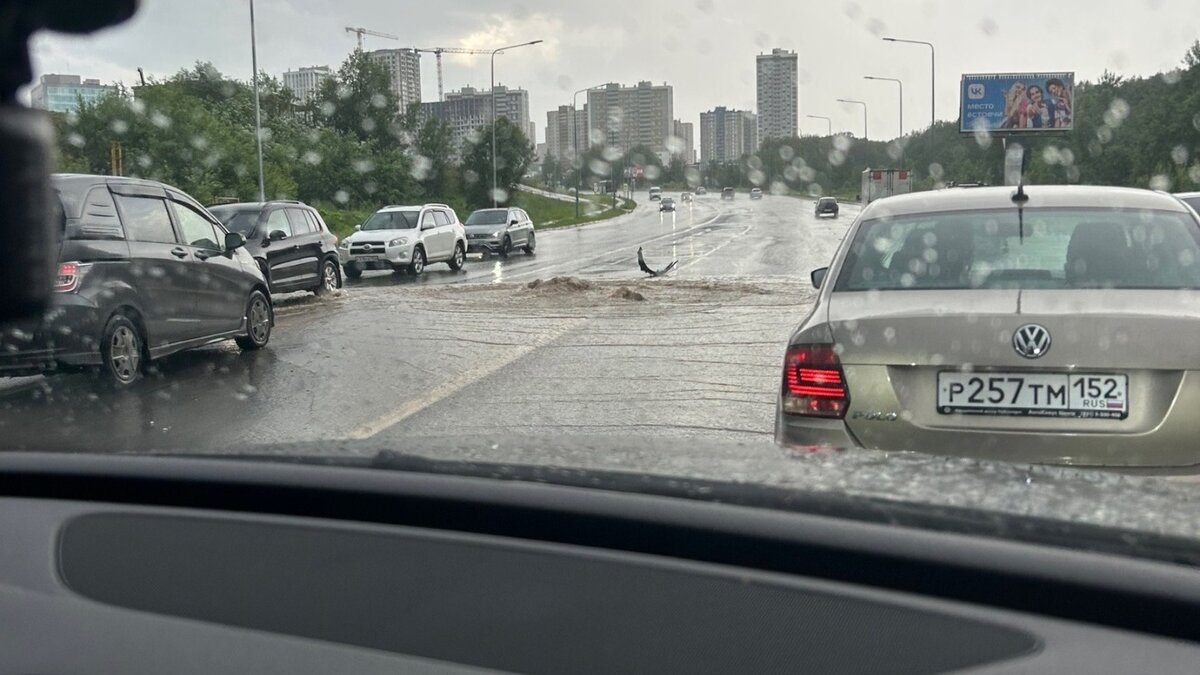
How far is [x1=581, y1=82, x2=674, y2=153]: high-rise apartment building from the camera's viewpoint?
138500mm

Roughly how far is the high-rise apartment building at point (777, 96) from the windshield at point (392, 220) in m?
114

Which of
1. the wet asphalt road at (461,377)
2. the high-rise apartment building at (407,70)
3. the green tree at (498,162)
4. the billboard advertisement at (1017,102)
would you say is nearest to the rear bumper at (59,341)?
the wet asphalt road at (461,377)

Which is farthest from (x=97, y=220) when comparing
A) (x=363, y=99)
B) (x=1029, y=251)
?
(x=363, y=99)

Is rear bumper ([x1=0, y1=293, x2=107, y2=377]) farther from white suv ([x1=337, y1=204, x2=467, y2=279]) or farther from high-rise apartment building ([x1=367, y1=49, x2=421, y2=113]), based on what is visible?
high-rise apartment building ([x1=367, y1=49, x2=421, y2=113])

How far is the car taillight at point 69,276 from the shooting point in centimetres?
894

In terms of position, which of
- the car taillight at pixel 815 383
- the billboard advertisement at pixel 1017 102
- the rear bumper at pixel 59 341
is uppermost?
the billboard advertisement at pixel 1017 102

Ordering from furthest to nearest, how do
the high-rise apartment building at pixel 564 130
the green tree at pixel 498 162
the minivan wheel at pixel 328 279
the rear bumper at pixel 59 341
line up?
1. the high-rise apartment building at pixel 564 130
2. the green tree at pixel 498 162
3. the minivan wheel at pixel 328 279
4. the rear bumper at pixel 59 341

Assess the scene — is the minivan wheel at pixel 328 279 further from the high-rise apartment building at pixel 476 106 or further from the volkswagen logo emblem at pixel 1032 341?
the high-rise apartment building at pixel 476 106

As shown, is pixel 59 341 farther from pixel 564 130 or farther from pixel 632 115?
pixel 564 130

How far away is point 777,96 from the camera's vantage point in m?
147

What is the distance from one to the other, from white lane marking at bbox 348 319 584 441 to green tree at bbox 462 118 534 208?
58452 mm

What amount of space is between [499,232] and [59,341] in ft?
87.0

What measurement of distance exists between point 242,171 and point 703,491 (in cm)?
4634

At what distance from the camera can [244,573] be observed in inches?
73.4
